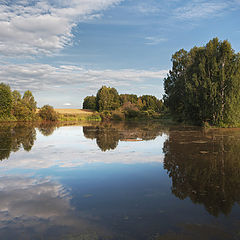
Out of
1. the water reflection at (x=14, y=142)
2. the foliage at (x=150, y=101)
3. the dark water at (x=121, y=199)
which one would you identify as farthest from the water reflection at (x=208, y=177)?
the foliage at (x=150, y=101)

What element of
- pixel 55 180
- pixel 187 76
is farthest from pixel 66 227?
pixel 187 76

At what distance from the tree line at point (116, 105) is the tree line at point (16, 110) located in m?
14.1

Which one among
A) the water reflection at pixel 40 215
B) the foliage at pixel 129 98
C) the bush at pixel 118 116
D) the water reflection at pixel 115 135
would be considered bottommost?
the water reflection at pixel 40 215

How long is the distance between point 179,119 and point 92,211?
3058cm

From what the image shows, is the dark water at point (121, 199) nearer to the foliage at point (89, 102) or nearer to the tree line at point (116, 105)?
the tree line at point (116, 105)

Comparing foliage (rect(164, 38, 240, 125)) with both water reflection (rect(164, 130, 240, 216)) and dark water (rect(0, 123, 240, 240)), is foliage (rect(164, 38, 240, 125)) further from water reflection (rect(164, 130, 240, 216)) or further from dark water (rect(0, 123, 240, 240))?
dark water (rect(0, 123, 240, 240))

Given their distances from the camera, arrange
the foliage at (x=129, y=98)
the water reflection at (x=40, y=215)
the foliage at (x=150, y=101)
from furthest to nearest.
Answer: the foliage at (x=150, y=101) → the foliage at (x=129, y=98) → the water reflection at (x=40, y=215)

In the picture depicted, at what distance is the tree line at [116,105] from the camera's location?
5159 centimetres

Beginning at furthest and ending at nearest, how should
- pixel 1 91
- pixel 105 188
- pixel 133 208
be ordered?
pixel 1 91 < pixel 105 188 < pixel 133 208

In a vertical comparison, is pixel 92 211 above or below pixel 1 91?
below

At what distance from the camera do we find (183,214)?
389 centimetres

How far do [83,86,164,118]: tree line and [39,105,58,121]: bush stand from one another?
1287cm

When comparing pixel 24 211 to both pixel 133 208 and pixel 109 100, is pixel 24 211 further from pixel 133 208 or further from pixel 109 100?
pixel 109 100

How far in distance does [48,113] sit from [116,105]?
2126 centimetres
